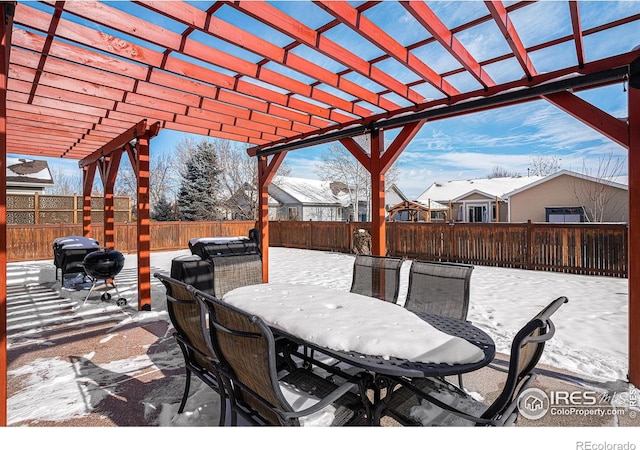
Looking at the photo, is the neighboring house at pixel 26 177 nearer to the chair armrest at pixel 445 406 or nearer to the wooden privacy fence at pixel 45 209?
the wooden privacy fence at pixel 45 209

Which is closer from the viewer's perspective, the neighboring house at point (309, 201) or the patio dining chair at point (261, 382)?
the patio dining chair at point (261, 382)

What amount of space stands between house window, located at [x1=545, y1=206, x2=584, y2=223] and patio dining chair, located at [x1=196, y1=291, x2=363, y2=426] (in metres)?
15.7

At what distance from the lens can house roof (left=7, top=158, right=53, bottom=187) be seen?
1355 centimetres

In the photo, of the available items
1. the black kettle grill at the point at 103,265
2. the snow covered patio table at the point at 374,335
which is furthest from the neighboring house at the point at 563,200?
the black kettle grill at the point at 103,265

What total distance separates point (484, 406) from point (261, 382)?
132 centimetres

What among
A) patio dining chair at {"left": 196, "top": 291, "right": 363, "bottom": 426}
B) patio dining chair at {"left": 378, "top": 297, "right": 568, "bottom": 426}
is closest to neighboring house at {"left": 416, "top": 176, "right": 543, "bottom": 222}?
patio dining chair at {"left": 378, "top": 297, "right": 568, "bottom": 426}

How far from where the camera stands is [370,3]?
2.47m

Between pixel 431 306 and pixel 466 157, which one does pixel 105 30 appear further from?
pixel 466 157

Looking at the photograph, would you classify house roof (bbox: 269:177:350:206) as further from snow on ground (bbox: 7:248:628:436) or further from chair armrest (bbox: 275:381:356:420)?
chair armrest (bbox: 275:381:356:420)

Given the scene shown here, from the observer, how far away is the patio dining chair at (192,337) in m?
2.05

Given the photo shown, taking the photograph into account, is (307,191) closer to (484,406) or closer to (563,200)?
(563,200)

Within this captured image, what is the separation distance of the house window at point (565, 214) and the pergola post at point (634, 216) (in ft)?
43.4

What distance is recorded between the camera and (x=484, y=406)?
195cm
